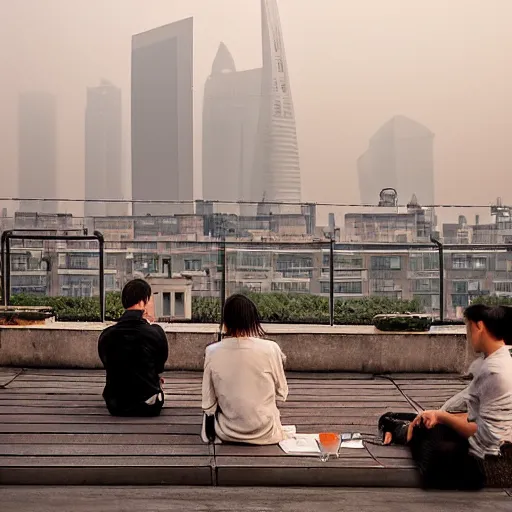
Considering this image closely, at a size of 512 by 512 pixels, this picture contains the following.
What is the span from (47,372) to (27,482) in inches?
106

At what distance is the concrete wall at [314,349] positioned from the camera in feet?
21.7

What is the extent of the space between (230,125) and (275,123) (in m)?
0.50

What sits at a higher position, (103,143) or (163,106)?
(163,106)

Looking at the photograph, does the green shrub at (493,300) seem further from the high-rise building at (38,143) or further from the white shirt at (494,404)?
the high-rise building at (38,143)

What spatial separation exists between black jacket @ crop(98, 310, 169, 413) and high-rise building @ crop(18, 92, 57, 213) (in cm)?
520

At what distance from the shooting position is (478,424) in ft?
13.1

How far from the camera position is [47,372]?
6574 millimetres

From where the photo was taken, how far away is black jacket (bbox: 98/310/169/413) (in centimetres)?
507

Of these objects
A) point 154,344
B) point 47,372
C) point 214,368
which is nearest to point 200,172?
point 47,372

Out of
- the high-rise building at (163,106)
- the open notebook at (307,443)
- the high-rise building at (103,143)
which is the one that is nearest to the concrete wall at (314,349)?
the open notebook at (307,443)

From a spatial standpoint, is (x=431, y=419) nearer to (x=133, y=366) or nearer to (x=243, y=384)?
(x=243, y=384)

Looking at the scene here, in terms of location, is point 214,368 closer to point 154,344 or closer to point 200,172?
point 154,344

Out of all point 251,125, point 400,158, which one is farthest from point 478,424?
point 251,125

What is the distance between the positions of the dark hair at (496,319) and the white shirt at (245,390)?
93 cm
